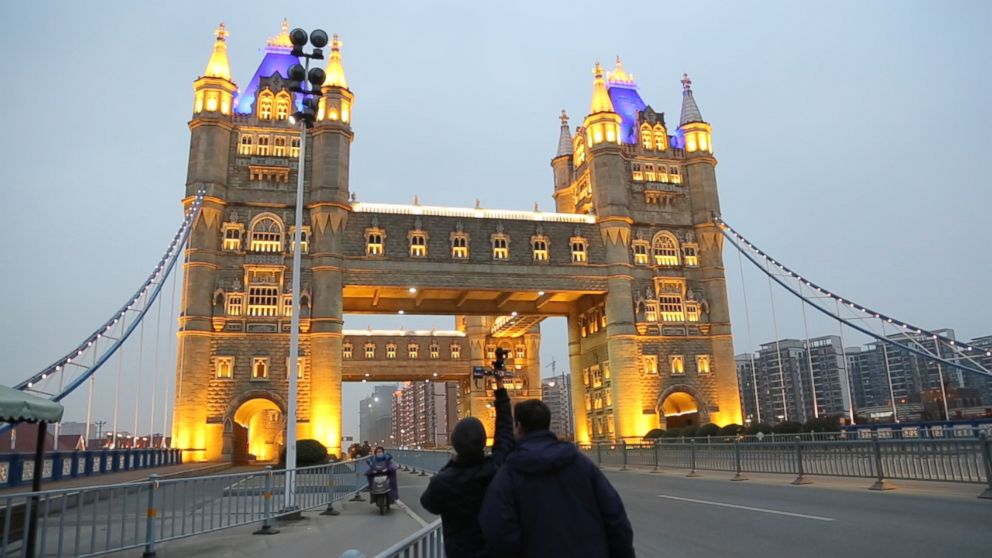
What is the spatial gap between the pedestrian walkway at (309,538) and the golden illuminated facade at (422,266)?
25.3m

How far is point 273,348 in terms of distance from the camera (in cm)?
4031

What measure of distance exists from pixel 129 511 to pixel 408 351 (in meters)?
58.7

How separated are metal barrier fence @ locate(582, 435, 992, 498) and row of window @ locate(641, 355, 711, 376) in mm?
19226

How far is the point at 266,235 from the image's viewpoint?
138 feet

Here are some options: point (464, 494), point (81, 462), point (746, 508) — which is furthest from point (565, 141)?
point (464, 494)

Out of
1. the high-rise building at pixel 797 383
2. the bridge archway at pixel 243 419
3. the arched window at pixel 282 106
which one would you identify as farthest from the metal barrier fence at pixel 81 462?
the high-rise building at pixel 797 383

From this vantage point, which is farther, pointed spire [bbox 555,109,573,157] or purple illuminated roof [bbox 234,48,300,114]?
pointed spire [bbox 555,109,573,157]

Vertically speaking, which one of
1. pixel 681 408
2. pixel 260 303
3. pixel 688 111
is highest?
pixel 688 111

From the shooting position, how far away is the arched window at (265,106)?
4344 cm

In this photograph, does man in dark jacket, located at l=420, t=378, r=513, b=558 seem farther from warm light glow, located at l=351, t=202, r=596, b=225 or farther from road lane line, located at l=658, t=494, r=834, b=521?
warm light glow, located at l=351, t=202, r=596, b=225

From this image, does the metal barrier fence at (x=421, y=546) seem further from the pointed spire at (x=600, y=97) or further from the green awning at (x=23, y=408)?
the pointed spire at (x=600, y=97)

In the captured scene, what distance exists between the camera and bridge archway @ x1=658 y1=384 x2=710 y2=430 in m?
45.8

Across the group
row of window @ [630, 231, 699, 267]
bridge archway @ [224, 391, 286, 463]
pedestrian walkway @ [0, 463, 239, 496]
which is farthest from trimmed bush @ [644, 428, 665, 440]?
pedestrian walkway @ [0, 463, 239, 496]

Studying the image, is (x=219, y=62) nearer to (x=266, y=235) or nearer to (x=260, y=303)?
(x=266, y=235)
